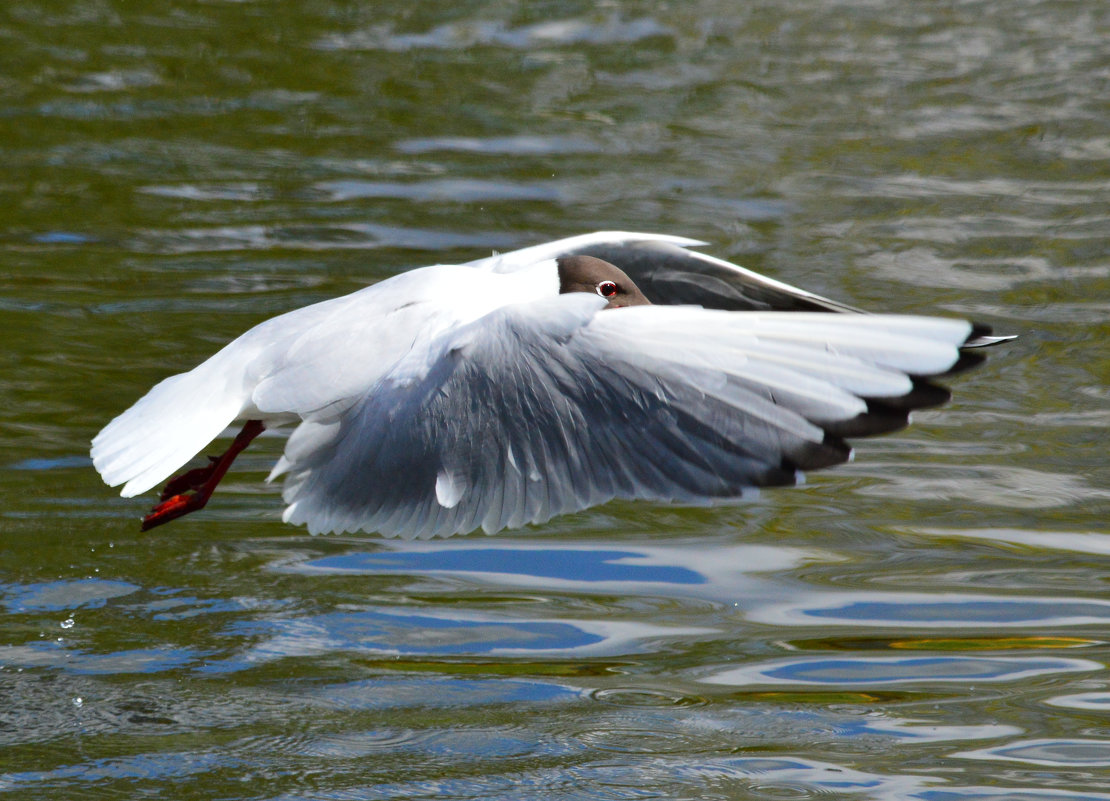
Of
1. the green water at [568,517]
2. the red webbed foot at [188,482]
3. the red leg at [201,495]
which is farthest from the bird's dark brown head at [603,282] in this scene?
the red webbed foot at [188,482]

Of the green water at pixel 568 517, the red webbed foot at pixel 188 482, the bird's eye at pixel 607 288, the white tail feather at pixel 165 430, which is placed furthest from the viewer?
the red webbed foot at pixel 188 482

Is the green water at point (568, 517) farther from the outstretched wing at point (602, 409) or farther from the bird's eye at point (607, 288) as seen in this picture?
the bird's eye at point (607, 288)

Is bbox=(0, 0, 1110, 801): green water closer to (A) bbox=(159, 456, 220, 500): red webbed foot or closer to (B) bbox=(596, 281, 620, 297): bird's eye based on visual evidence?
(A) bbox=(159, 456, 220, 500): red webbed foot

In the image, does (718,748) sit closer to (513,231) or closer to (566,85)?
(513,231)

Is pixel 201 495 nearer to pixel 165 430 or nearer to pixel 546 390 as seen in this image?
pixel 165 430

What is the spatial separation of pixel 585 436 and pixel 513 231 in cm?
380

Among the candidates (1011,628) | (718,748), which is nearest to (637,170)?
(1011,628)

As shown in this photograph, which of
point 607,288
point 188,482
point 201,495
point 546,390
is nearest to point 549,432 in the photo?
point 546,390

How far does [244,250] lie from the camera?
6980 mm

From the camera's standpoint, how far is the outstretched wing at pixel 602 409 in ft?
10.3

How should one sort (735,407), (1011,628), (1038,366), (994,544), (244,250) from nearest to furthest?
(735,407), (1011,628), (994,544), (1038,366), (244,250)

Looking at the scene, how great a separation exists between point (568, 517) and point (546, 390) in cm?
136

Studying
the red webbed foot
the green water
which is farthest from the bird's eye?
the red webbed foot

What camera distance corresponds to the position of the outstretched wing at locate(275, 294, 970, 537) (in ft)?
10.3
